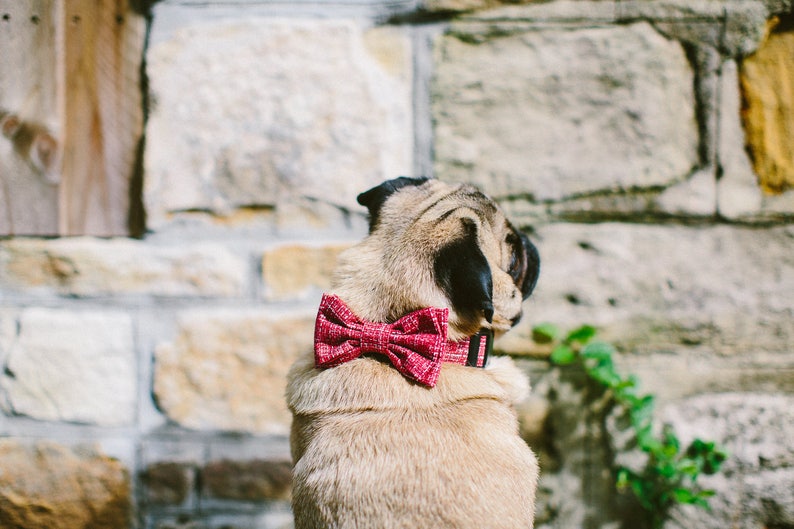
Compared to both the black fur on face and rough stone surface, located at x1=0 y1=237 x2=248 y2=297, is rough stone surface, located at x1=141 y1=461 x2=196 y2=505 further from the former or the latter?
the black fur on face

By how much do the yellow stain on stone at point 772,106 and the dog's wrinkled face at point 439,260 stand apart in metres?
0.94

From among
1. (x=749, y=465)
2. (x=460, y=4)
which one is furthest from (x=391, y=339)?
(x=749, y=465)

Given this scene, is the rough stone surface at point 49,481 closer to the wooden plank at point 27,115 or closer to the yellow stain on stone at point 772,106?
the wooden plank at point 27,115

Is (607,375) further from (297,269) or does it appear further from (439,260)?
(297,269)

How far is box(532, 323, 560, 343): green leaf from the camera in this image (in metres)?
1.79

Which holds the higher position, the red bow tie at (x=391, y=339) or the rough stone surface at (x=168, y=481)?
the red bow tie at (x=391, y=339)

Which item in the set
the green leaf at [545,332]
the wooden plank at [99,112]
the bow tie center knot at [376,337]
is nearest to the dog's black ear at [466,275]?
the bow tie center knot at [376,337]

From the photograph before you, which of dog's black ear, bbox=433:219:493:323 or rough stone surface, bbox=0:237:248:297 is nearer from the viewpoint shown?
dog's black ear, bbox=433:219:493:323

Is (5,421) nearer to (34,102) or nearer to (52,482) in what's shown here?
(52,482)

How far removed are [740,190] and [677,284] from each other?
1.23ft

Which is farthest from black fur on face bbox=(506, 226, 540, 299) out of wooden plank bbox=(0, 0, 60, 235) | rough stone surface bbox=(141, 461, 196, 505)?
wooden plank bbox=(0, 0, 60, 235)

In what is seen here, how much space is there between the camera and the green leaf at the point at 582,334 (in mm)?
1770

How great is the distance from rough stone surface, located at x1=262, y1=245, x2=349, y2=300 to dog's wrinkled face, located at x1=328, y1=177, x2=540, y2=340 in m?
0.36

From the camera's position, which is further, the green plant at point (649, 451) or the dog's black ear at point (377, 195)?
the green plant at point (649, 451)
